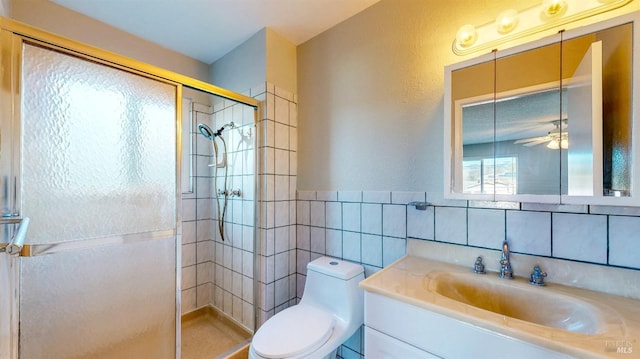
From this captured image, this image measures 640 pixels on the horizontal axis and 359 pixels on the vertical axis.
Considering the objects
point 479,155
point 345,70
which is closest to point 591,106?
point 479,155

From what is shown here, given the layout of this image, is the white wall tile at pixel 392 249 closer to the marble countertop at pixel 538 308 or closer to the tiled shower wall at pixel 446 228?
the tiled shower wall at pixel 446 228

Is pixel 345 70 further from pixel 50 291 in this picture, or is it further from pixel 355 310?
pixel 50 291

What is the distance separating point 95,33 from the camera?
5.16ft

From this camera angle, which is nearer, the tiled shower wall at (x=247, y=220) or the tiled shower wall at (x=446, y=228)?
the tiled shower wall at (x=446, y=228)

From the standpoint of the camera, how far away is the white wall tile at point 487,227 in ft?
3.43

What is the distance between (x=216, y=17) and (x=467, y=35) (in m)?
1.47

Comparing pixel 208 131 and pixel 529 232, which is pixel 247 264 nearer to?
pixel 208 131

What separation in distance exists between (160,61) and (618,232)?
2.75m

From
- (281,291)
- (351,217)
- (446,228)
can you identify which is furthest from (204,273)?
(446,228)

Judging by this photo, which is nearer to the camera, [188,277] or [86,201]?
[86,201]

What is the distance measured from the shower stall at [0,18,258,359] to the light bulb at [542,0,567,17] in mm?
1670

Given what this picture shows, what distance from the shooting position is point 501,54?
3.25 ft

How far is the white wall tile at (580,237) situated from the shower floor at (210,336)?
1.86 metres

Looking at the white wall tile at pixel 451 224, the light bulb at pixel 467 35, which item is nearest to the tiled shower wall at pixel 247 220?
the white wall tile at pixel 451 224
